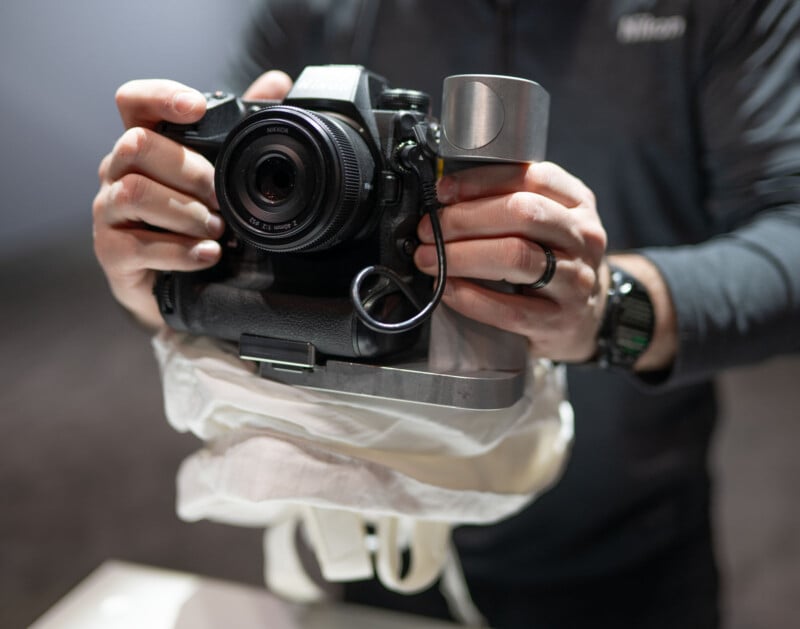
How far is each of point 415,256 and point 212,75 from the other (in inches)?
8.6

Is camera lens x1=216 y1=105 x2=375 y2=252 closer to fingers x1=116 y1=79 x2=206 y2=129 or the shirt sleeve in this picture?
fingers x1=116 y1=79 x2=206 y2=129

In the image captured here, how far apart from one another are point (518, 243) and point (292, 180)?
4.3 inches

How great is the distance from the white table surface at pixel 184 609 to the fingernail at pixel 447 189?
0.29 metres

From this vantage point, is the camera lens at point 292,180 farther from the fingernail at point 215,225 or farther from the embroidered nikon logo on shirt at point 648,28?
the embroidered nikon logo on shirt at point 648,28

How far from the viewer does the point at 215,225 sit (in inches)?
14.9

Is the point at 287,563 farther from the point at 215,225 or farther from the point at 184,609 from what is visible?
the point at 215,225

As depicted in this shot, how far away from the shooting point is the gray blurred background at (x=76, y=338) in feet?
1.39

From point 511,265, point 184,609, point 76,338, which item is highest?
point 511,265

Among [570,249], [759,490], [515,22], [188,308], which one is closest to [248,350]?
[188,308]

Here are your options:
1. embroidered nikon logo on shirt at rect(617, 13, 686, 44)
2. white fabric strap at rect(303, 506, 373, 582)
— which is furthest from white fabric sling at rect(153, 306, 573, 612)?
embroidered nikon logo on shirt at rect(617, 13, 686, 44)

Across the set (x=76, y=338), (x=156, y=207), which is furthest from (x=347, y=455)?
(x=76, y=338)

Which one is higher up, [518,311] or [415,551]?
[518,311]

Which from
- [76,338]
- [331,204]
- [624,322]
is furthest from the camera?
[76,338]

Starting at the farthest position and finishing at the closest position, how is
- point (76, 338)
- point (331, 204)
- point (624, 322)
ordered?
point (76, 338)
point (624, 322)
point (331, 204)
